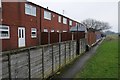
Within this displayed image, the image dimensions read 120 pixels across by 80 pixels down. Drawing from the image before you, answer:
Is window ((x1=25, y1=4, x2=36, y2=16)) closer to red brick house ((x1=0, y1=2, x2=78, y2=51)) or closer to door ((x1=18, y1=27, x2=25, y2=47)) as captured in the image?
red brick house ((x1=0, y1=2, x2=78, y2=51))

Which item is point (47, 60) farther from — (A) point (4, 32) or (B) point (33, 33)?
(B) point (33, 33)

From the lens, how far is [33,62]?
24.9 feet

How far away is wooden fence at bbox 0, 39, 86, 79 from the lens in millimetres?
5691

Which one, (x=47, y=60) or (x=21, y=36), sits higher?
(x=21, y=36)

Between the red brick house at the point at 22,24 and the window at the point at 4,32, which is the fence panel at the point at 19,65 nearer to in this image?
the red brick house at the point at 22,24

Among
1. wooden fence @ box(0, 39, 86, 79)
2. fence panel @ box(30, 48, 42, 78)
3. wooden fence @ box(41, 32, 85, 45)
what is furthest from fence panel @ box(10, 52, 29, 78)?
wooden fence @ box(41, 32, 85, 45)

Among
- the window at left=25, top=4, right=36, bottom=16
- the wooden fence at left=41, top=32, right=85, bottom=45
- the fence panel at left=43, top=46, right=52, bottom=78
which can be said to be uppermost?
the window at left=25, top=4, right=36, bottom=16

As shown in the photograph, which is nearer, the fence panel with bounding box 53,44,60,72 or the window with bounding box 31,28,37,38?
the fence panel with bounding box 53,44,60,72

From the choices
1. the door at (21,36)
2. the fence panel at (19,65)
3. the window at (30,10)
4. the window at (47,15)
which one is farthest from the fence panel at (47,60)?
the window at (47,15)

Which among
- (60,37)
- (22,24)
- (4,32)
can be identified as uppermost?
(22,24)

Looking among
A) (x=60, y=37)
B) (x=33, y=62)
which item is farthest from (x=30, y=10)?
(x=33, y=62)

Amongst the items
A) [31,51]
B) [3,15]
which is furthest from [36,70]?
[3,15]

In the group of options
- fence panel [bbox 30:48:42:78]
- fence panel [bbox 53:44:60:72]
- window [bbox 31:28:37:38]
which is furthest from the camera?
window [bbox 31:28:37:38]

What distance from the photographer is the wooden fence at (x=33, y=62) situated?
18.7ft
